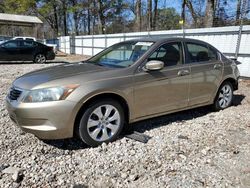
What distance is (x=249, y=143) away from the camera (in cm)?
394

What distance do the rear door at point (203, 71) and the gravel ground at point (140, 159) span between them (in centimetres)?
62

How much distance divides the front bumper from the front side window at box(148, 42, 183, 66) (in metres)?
1.63

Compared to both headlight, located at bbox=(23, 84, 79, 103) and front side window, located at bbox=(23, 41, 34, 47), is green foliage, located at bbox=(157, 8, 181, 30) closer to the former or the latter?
front side window, located at bbox=(23, 41, 34, 47)

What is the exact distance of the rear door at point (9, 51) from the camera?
14.7 meters

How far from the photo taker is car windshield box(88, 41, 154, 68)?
13.6 feet

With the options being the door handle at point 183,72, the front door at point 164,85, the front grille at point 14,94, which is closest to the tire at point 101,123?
the front door at point 164,85

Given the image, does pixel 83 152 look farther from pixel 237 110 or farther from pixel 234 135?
pixel 237 110

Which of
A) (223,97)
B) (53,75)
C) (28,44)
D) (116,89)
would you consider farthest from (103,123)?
(28,44)

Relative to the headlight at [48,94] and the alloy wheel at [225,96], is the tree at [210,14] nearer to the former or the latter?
the alloy wheel at [225,96]

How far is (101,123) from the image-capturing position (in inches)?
145

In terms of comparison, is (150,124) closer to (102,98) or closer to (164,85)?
(164,85)

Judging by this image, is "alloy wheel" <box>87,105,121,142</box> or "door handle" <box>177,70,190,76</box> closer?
"alloy wheel" <box>87,105,121,142</box>

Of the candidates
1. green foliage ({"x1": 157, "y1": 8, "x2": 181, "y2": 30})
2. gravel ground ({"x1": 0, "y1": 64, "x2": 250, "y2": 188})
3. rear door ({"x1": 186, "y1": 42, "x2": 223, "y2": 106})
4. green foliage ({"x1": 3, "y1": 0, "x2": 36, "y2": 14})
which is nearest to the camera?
gravel ground ({"x1": 0, "y1": 64, "x2": 250, "y2": 188})

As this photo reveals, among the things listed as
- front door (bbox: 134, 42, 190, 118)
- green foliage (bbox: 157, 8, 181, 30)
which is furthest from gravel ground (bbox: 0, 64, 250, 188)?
green foliage (bbox: 157, 8, 181, 30)
